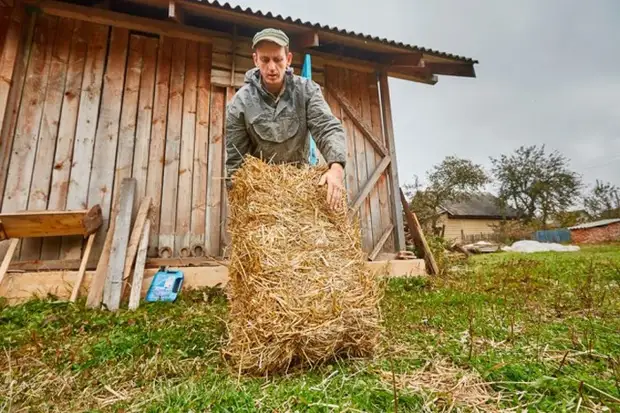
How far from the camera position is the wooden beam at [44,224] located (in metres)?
3.39

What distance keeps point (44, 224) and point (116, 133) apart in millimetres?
1466

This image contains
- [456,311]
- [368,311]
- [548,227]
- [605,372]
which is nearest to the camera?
[605,372]

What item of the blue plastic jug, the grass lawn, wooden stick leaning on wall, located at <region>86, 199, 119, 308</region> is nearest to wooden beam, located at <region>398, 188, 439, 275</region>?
the grass lawn

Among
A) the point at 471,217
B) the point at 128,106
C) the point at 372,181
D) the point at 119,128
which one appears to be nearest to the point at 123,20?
the point at 128,106

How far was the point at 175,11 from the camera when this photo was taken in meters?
4.18

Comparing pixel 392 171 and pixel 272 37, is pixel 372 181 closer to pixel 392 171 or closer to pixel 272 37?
pixel 392 171

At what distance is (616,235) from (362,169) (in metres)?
32.1

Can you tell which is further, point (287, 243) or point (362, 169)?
point (362, 169)

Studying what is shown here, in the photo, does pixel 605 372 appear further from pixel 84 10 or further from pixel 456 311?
pixel 84 10

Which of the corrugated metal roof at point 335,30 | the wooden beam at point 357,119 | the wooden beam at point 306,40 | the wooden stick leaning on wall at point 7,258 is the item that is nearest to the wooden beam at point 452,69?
the corrugated metal roof at point 335,30

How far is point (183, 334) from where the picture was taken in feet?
7.64

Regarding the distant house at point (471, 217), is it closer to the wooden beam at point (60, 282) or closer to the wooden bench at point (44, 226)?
the wooden beam at point (60, 282)

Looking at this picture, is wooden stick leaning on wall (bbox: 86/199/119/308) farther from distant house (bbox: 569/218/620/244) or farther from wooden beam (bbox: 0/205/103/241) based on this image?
distant house (bbox: 569/218/620/244)

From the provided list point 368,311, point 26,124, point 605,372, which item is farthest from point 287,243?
point 26,124
